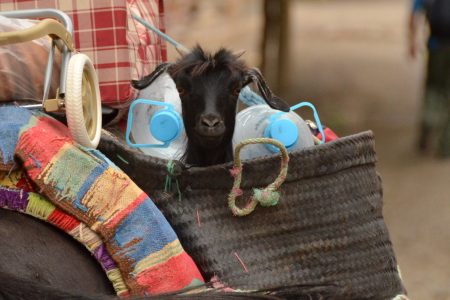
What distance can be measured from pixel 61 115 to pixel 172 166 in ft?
1.26

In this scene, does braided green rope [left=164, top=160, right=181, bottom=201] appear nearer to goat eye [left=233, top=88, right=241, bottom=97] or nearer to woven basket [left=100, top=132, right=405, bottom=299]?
woven basket [left=100, top=132, right=405, bottom=299]

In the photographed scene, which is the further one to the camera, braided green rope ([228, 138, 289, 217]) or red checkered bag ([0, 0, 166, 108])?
red checkered bag ([0, 0, 166, 108])

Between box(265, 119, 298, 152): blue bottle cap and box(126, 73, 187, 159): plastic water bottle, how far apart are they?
1.00 ft

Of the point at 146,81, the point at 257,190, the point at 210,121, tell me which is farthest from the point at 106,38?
the point at 257,190

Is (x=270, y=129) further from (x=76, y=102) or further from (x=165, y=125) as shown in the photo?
(x=76, y=102)

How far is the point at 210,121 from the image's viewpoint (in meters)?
2.50

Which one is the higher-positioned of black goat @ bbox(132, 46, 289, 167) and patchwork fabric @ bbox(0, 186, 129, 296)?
black goat @ bbox(132, 46, 289, 167)

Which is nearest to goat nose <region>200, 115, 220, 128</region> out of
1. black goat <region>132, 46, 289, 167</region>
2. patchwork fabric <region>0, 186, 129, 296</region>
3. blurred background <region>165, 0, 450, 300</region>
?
black goat <region>132, 46, 289, 167</region>

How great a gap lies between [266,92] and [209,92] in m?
0.18

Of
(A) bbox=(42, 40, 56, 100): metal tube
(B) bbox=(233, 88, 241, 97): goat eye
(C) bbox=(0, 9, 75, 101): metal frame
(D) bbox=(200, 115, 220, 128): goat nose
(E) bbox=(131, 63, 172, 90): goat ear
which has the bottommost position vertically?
(D) bbox=(200, 115, 220, 128): goat nose

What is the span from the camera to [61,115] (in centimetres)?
236

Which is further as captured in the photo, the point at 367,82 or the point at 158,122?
the point at 367,82

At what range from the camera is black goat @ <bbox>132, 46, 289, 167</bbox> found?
2.57 metres

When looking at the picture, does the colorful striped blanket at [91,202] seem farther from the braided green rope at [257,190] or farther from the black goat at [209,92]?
the black goat at [209,92]
